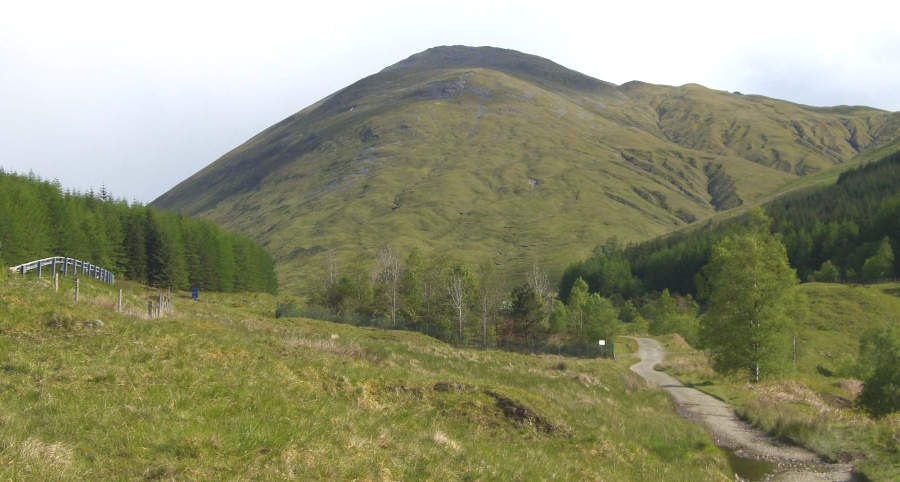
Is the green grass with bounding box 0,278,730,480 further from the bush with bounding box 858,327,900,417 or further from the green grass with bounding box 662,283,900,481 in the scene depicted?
the bush with bounding box 858,327,900,417

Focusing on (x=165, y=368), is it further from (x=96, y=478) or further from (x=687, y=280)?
(x=687, y=280)

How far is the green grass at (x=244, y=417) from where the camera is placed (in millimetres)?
8891

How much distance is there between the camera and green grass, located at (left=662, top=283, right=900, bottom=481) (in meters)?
25.3

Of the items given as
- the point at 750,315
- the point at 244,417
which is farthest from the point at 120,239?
the point at 244,417

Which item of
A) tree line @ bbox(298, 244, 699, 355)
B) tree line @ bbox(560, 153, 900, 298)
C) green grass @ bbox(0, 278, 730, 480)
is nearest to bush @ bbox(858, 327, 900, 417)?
green grass @ bbox(0, 278, 730, 480)

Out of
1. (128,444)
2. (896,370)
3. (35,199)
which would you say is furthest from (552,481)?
(35,199)

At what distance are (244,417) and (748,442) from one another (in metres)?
24.8

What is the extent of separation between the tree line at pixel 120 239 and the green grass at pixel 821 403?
6167 centimetres

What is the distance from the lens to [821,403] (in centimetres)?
3869

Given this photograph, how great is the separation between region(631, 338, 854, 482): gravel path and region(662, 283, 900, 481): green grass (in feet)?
2.18

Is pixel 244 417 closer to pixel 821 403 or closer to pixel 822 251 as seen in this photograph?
pixel 821 403

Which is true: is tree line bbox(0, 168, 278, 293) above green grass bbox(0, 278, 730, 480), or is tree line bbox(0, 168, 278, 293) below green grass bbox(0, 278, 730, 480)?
above

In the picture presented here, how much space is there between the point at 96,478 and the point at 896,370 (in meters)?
43.0

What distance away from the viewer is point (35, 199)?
69.6m
